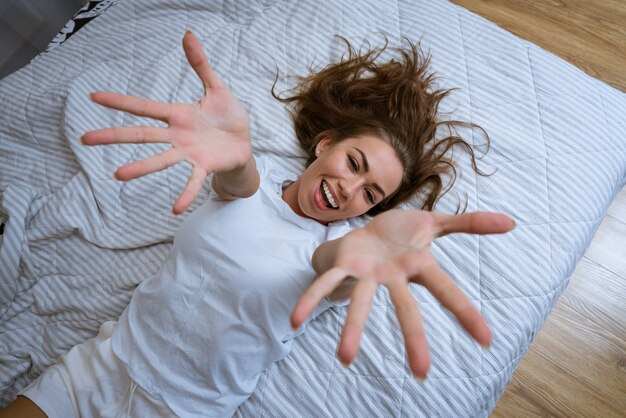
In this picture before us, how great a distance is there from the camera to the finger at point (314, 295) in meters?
0.48

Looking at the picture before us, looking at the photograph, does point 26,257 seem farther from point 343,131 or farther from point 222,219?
point 343,131

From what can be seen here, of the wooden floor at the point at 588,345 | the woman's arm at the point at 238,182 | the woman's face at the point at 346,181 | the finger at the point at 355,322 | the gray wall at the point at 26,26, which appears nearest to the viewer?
the finger at the point at 355,322

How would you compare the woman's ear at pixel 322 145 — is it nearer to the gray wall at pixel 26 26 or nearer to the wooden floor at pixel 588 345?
the wooden floor at pixel 588 345

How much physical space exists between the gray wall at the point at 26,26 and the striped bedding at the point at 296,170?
169 millimetres

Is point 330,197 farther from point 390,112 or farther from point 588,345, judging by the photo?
point 588,345

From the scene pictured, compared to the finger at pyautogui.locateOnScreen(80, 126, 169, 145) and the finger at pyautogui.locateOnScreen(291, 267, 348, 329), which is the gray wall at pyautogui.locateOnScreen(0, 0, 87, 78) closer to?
the finger at pyautogui.locateOnScreen(80, 126, 169, 145)

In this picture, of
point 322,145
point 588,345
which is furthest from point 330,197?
point 588,345

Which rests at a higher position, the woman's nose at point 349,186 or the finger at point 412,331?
the finger at point 412,331

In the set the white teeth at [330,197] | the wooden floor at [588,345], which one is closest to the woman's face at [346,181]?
the white teeth at [330,197]

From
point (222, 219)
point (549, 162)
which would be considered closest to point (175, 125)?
point (222, 219)

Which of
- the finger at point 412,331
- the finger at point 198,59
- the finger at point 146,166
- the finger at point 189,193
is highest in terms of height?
the finger at point 198,59

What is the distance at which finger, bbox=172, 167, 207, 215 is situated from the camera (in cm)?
56

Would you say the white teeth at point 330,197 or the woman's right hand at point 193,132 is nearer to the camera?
the woman's right hand at point 193,132

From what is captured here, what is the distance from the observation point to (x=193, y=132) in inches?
25.7
